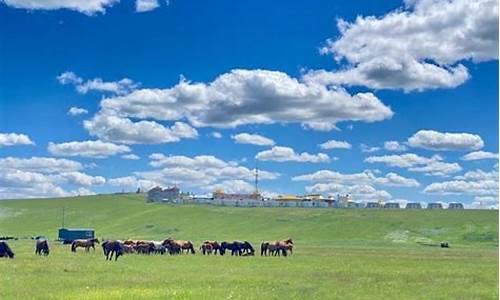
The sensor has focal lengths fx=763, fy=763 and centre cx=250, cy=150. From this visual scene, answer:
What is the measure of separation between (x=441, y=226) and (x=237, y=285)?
9522 centimetres

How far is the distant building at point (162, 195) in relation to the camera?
190125mm

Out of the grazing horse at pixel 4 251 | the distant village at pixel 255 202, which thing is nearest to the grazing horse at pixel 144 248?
the grazing horse at pixel 4 251

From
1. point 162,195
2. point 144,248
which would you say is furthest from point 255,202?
point 144,248

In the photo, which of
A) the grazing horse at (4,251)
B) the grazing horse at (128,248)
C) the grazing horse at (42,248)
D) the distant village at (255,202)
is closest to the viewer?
the grazing horse at (4,251)

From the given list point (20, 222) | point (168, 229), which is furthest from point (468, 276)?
point (20, 222)

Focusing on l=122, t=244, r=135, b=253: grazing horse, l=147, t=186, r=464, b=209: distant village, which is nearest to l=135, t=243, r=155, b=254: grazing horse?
l=122, t=244, r=135, b=253: grazing horse

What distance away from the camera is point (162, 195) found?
194m

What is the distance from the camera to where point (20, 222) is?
6383 inches

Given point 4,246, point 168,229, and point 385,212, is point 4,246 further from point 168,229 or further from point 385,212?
point 385,212

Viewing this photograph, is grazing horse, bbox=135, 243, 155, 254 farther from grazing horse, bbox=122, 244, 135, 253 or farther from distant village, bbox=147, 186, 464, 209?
distant village, bbox=147, 186, 464, 209

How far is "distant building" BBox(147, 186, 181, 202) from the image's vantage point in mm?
190125

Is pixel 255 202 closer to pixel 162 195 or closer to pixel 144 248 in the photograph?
pixel 162 195

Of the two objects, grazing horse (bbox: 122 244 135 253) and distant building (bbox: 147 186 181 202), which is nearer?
grazing horse (bbox: 122 244 135 253)

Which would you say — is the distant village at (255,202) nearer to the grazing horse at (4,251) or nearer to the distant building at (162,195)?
the distant building at (162,195)
